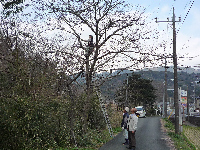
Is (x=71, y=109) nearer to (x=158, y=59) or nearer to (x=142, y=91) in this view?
(x=158, y=59)

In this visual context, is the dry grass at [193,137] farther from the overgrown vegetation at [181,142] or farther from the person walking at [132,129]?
the person walking at [132,129]

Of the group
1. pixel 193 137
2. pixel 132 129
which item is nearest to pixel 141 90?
pixel 193 137

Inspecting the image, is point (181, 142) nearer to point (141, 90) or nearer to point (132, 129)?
point (132, 129)

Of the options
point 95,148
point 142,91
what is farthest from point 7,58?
point 142,91

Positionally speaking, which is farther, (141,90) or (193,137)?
(141,90)

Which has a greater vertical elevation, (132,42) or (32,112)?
(132,42)

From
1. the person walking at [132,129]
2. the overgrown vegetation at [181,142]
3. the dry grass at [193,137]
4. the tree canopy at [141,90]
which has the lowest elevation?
the dry grass at [193,137]

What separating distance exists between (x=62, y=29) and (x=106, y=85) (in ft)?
14.7

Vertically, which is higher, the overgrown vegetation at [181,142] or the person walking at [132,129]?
the person walking at [132,129]

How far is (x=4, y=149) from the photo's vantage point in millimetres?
8562

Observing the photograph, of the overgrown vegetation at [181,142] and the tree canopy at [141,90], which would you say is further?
the tree canopy at [141,90]

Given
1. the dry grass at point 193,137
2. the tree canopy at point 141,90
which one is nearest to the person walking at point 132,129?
the dry grass at point 193,137

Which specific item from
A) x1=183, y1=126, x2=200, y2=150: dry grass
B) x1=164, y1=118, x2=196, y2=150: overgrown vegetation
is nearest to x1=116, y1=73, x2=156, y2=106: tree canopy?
x1=183, y1=126, x2=200, y2=150: dry grass

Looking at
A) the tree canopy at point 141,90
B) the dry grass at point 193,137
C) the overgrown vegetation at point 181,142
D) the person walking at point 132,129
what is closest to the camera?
the person walking at point 132,129
